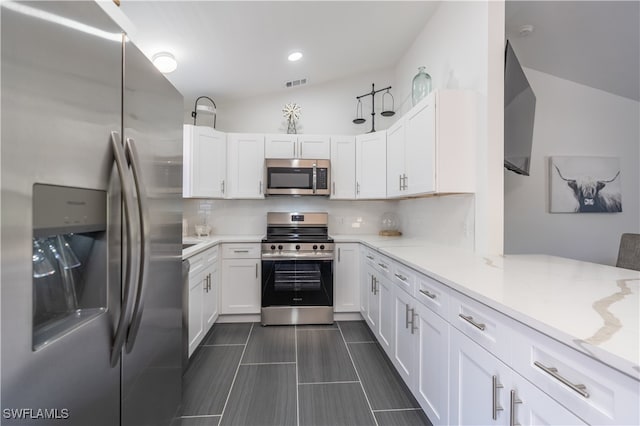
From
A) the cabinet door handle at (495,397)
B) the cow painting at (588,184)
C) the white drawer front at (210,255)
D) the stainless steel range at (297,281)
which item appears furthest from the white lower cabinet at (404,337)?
the cow painting at (588,184)

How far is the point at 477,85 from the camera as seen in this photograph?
1.97 meters

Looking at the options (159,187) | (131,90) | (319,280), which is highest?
(131,90)

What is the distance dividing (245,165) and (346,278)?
1820mm

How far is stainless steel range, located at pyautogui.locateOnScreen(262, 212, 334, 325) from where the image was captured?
9.46 feet

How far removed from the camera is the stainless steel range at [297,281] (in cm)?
288

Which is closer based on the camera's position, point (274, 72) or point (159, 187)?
point (159, 187)

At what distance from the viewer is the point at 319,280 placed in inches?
116

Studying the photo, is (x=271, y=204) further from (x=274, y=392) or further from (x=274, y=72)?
(x=274, y=392)

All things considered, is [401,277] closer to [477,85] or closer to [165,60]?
[477,85]

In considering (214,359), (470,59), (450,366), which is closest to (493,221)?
(450,366)

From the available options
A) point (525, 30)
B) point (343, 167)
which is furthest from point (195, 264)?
point (525, 30)

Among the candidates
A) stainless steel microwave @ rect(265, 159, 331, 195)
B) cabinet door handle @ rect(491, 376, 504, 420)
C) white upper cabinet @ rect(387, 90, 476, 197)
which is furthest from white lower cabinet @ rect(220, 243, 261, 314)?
cabinet door handle @ rect(491, 376, 504, 420)

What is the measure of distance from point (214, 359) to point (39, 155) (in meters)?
2.18

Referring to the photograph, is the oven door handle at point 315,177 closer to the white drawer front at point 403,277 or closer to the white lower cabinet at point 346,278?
the white lower cabinet at point 346,278
